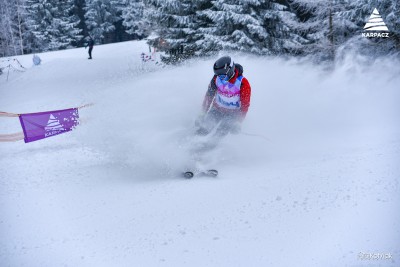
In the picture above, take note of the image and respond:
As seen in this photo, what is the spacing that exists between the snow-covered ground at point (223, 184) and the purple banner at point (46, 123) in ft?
1.05

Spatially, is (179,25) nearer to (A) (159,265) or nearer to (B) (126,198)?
(B) (126,198)

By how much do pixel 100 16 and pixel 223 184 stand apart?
5489 centimetres

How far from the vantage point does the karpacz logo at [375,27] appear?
10.8 meters

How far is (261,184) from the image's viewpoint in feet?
16.4

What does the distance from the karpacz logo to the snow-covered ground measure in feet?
4.80

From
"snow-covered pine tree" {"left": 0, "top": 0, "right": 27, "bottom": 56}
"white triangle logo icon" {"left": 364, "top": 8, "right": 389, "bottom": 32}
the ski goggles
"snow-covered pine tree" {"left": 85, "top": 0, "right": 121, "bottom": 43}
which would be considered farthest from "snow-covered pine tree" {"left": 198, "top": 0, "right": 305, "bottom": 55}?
"snow-covered pine tree" {"left": 85, "top": 0, "right": 121, "bottom": 43}

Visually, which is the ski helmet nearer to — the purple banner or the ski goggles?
the ski goggles

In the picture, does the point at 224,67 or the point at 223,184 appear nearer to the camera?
the point at 223,184

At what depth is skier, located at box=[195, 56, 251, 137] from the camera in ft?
19.5

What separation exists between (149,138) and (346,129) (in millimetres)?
4330

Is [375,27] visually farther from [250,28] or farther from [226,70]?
[226,70]

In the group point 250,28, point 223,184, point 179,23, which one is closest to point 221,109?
point 223,184

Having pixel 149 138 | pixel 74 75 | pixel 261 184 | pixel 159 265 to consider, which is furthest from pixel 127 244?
pixel 74 75

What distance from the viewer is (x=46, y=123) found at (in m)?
9.20
